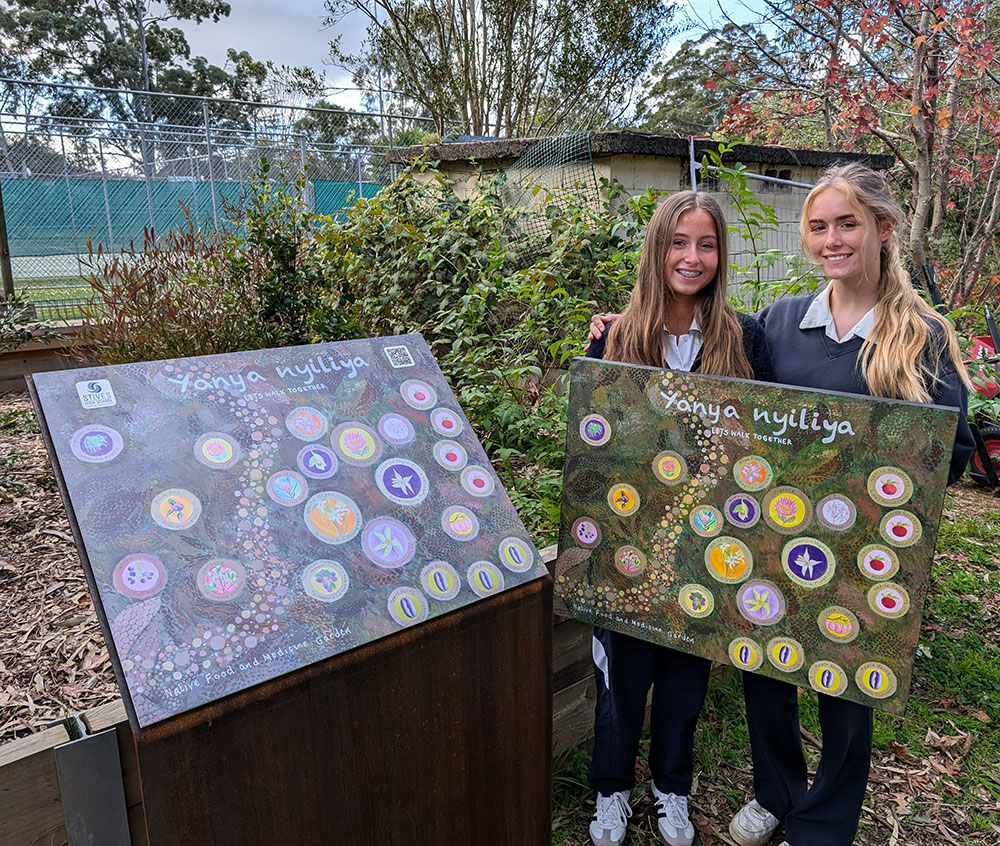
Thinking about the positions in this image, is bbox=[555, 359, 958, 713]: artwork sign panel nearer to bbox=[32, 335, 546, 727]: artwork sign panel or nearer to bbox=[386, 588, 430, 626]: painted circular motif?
bbox=[32, 335, 546, 727]: artwork sign panel

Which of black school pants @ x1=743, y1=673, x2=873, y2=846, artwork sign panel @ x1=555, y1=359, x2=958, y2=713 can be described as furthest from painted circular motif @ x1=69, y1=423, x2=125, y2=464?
black school pants @ x1=743, y1=673, x2=873, y2=846

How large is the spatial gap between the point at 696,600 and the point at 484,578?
535 mm

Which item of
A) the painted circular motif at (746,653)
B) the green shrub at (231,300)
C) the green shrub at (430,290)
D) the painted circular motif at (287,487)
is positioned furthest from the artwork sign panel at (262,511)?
the green shrub at (231,300)

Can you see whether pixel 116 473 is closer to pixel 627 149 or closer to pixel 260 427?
pixel 260 427

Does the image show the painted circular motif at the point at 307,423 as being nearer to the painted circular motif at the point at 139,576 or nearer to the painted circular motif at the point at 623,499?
the painted circular motif at the point at 139,576

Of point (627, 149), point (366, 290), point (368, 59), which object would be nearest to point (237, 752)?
point (366, 290)

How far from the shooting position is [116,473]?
3.77ft

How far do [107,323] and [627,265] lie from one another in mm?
2815

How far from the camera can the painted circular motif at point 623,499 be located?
1653mm

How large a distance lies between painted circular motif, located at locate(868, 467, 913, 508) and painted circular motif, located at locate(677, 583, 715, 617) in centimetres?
41

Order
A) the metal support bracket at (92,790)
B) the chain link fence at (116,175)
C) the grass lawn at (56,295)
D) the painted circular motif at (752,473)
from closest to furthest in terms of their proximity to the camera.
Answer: the metal support bracket at (92,790) → the painted circular motif at (752,473) → the grass lawn at (56,295) → the chain link fence at (116,175)

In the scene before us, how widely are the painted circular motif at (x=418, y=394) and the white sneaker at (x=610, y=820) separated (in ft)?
3.92

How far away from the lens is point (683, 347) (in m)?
1.82

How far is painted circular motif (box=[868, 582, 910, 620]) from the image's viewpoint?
1.40m
